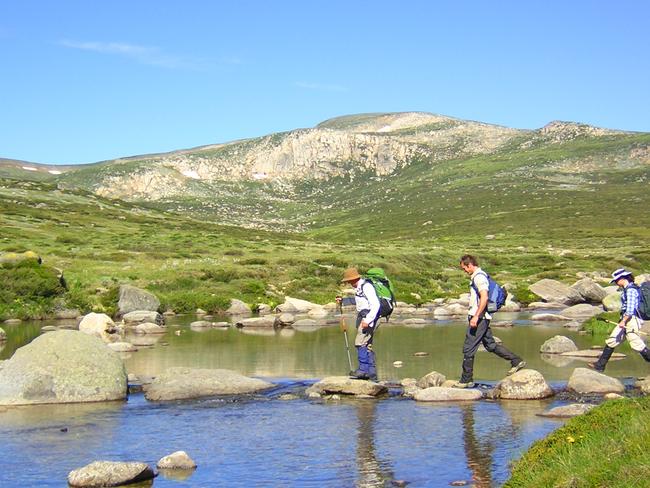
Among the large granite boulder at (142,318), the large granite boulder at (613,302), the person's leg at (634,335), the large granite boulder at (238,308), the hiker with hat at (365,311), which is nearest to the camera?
the hiker with hat at (365,311)

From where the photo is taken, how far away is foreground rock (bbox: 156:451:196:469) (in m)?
13.1

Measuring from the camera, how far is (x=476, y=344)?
759 inches

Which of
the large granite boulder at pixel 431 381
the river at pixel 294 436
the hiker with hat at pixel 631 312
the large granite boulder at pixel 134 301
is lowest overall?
the river at pixel 294 436

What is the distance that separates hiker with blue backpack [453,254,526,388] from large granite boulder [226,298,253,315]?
31458 mm

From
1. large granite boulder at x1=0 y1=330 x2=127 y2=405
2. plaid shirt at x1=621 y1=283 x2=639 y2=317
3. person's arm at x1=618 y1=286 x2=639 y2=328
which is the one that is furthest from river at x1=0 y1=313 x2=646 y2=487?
plaid shirt at x1=621 y1=283 x2=639 y2=317

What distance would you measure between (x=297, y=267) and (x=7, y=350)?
34995 millimetres

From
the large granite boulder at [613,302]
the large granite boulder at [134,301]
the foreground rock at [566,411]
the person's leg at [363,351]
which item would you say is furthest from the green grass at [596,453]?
the large granite boulder at [134,301]

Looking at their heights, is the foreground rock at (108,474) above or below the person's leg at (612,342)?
below

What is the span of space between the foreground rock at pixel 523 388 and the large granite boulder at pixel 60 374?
9.00 metres

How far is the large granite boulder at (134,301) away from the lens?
4694 cm

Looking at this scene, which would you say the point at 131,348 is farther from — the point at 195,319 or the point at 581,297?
the point at 581,297

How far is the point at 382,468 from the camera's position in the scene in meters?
12.7

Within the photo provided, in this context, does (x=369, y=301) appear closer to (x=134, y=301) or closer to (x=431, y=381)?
(x=431, y=381)

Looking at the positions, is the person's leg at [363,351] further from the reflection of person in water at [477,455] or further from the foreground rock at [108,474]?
the foreground rock at [108,474]
